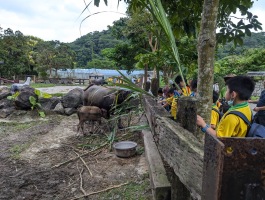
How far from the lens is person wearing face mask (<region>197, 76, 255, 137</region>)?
1611 mm

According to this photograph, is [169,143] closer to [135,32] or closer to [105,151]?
[105,151]

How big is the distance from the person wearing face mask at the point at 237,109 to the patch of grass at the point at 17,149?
362 centimetres

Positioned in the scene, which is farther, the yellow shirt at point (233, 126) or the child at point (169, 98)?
the child at point (169, 98)

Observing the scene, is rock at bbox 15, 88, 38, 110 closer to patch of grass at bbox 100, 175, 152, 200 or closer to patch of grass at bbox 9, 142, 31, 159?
patch of grass at bbox 9, 142, 31, 159

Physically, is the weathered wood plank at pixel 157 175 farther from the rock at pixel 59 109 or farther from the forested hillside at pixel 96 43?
the rock at pixel 59 109

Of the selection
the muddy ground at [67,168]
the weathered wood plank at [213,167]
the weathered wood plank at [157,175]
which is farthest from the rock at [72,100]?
the weathered wood plank at [213,167]

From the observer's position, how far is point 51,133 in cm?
602

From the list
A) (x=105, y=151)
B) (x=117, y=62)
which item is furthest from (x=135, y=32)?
(x=105, y=151)

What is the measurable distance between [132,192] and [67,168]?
134 cm

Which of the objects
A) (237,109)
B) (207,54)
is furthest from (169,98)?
(237,109)

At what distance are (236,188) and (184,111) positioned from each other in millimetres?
1331

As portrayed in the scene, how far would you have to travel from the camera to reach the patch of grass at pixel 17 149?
14.6 ft

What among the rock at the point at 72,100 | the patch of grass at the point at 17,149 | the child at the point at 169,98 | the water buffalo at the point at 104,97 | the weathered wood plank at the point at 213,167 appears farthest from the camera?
the rock at the point at 72,100

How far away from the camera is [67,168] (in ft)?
12.7
